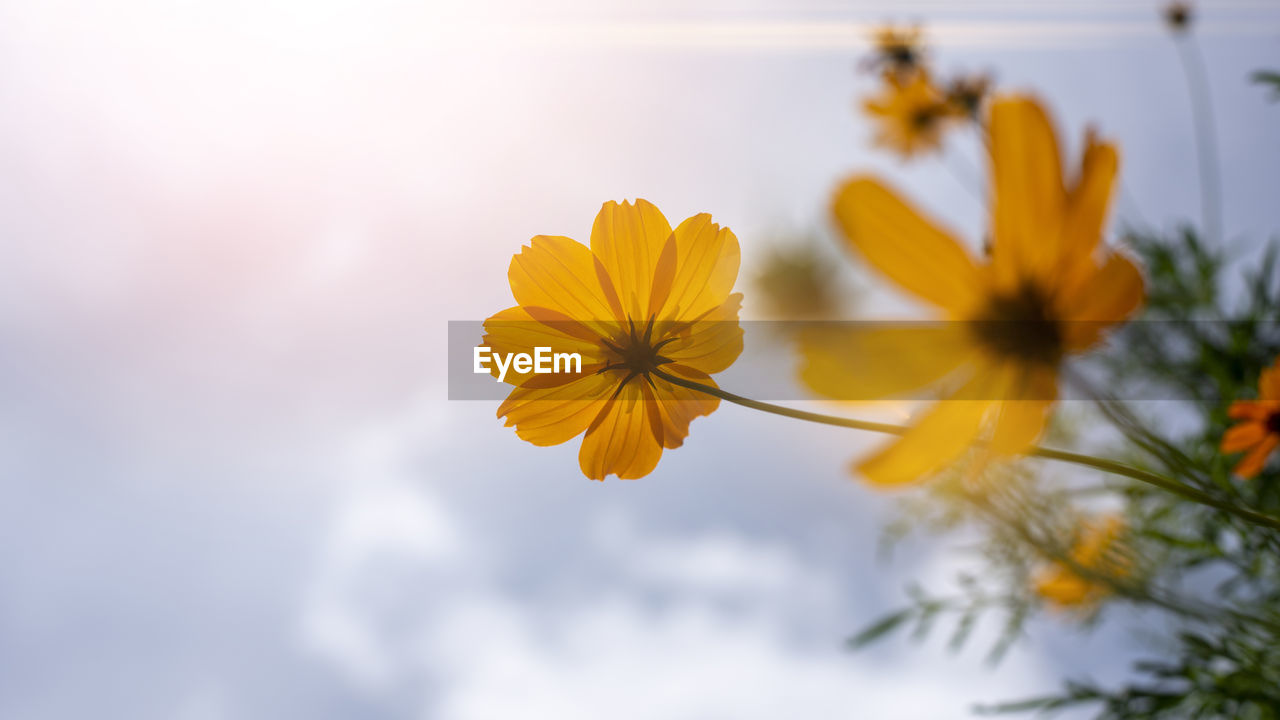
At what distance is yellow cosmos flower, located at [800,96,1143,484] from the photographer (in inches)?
7.1

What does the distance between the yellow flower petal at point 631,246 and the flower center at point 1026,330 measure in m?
0.10

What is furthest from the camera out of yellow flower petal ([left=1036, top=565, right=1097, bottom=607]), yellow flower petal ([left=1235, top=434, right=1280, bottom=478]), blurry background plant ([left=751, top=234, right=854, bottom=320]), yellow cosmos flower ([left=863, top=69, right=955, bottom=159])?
blurry background plant ([left=751, top=234, right=854, bottom=320])

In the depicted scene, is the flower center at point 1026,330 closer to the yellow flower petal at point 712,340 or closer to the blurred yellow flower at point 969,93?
the yellow flower petal at point 712,340

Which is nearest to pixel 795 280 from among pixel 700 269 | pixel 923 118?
pixel 923 118

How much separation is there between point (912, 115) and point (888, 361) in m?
1.43

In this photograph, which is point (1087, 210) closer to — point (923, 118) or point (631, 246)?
point (631, 246)

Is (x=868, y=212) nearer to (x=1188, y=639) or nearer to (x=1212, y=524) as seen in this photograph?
(x=1188, y=639)

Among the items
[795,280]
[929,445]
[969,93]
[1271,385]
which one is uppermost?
[795,280]

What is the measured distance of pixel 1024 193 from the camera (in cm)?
19

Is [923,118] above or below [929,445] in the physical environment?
above

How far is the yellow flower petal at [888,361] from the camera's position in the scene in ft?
0.64

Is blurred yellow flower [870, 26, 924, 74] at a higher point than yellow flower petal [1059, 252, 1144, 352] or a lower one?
higher

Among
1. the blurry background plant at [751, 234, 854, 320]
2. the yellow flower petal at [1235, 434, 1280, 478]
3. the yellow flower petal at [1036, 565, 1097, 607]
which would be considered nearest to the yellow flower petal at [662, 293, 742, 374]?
the yellow flower petal at [1235, 434, 1280, 478]
